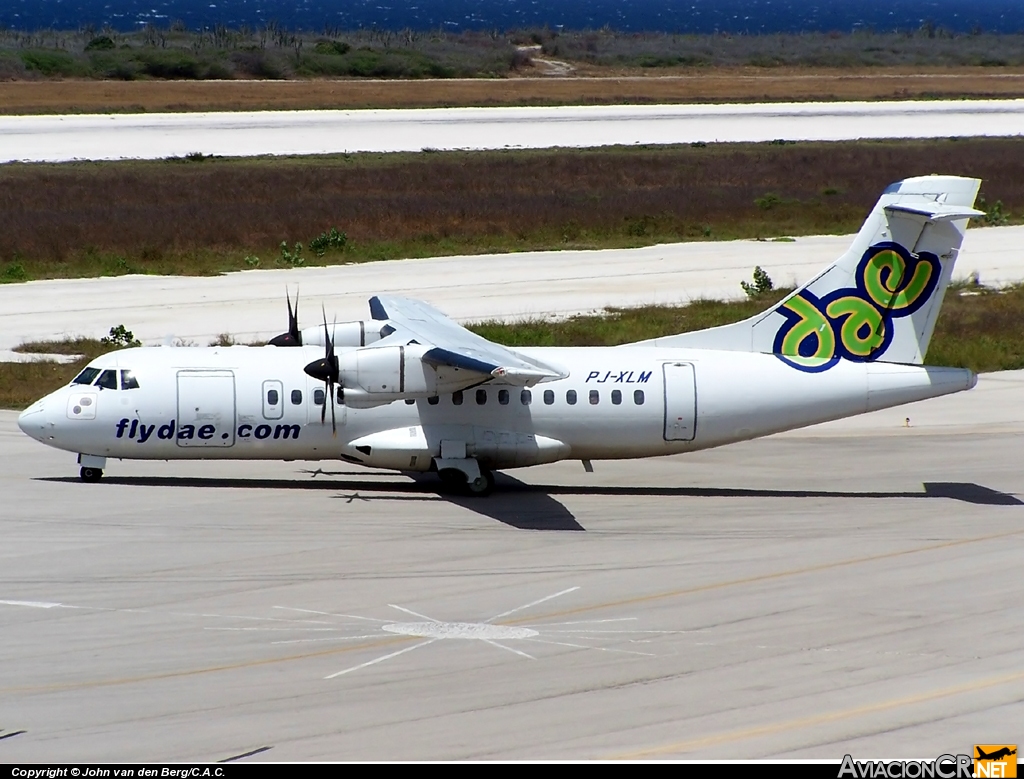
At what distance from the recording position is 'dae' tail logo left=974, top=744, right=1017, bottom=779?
13.2 metres

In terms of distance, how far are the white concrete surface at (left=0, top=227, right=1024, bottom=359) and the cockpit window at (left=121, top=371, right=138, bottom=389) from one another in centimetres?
1285

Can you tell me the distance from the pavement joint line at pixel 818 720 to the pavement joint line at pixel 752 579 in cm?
439

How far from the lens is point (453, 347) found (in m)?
23.5

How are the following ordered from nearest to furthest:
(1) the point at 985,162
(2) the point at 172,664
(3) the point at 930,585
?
(2) the point at 172,664
(3) the point at 930,585
(1) the point at 985,162

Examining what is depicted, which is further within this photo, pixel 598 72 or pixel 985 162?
pixel 598 72

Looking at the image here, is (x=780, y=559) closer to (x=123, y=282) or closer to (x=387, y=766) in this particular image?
(x=387, y=766)

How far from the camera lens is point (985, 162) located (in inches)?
3172

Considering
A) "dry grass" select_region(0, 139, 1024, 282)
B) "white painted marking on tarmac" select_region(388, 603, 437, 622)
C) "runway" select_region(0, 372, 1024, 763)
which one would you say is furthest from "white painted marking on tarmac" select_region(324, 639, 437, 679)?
"dry grass" select_region(0, 139, 1024, 282)

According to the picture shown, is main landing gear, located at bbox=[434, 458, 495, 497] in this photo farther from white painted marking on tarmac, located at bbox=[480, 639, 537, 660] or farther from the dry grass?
the dry grass

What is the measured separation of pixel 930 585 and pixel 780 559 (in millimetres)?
2416

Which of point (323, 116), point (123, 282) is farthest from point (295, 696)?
point (323, 116)

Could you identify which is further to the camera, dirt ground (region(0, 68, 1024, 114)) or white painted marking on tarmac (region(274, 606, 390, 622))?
dirt ground (region(0, 68, 1024, 114))

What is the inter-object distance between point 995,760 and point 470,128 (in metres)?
82.2

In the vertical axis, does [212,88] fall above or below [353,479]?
above
